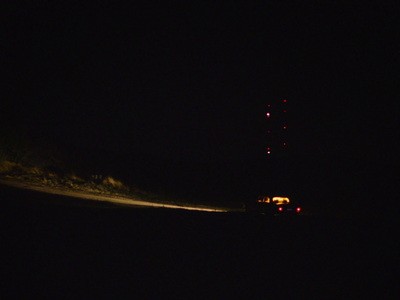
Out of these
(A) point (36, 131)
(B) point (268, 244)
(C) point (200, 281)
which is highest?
(A) point (36, 131)

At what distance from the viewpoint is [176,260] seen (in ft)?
22.8

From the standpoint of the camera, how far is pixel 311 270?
23.6 feet

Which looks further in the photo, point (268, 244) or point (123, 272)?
point (268, 244)

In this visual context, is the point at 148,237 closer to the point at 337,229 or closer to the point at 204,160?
the point at 337,229

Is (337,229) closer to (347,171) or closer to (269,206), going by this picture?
(269,206)

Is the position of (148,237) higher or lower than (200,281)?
higher

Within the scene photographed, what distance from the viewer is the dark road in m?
5.51

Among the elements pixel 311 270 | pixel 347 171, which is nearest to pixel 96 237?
pixel 311 270

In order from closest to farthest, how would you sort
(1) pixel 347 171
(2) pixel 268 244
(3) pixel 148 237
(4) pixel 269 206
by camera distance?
(3) pixel 148 237 → (2) pixel 268 244 → (4) pixel 269 206 → (1) pixel 347 171

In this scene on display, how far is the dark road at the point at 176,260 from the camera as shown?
551 cm

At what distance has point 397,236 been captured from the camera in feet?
29.8

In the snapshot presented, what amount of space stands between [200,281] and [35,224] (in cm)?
381

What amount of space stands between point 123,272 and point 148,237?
1.88 m

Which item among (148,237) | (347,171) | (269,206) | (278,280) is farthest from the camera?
(347,171)
